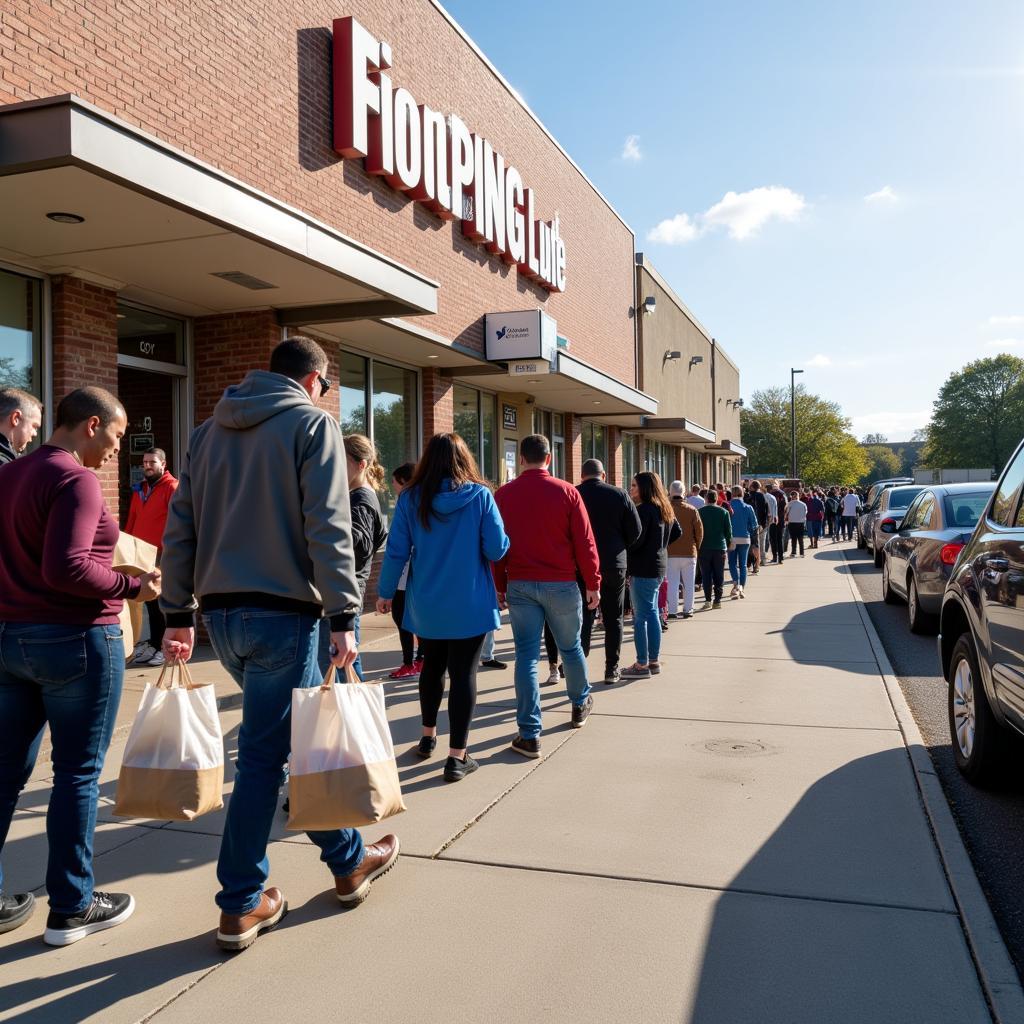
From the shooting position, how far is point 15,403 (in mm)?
3736

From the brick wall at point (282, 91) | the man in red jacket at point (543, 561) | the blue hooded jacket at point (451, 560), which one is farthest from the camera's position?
the brick wall at point (282, 91)

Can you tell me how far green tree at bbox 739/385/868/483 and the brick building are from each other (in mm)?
66655

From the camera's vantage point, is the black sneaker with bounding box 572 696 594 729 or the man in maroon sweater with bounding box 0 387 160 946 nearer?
the man in maroon sweater with bounding box 0 387 160 946

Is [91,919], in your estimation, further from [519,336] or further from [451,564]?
[519,336]

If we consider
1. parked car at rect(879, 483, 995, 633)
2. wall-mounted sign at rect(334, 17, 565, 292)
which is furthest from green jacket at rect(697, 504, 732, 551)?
wall-mounted sign at rect(334, 17, 565, 292)

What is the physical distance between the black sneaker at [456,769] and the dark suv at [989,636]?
8.67 ft

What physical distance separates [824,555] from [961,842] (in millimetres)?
21961

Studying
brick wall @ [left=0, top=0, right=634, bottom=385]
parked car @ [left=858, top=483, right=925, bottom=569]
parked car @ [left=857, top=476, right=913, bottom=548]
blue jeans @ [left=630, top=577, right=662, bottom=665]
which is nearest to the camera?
brick wall @ [left=0, top=0, right=634, bottom=385]

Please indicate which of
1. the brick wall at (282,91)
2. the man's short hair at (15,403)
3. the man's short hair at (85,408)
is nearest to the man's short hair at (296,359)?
the man's short hair at (85,408)

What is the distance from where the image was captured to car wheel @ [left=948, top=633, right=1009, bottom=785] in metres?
4.66

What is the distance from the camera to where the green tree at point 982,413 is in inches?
3066

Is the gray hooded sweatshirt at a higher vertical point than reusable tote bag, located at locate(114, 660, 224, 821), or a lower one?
higher

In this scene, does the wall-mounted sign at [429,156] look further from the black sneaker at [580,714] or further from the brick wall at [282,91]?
the black sneaker at [580,714]

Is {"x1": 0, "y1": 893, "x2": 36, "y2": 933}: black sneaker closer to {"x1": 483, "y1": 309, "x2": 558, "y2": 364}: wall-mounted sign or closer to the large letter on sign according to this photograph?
the large letter on sign
